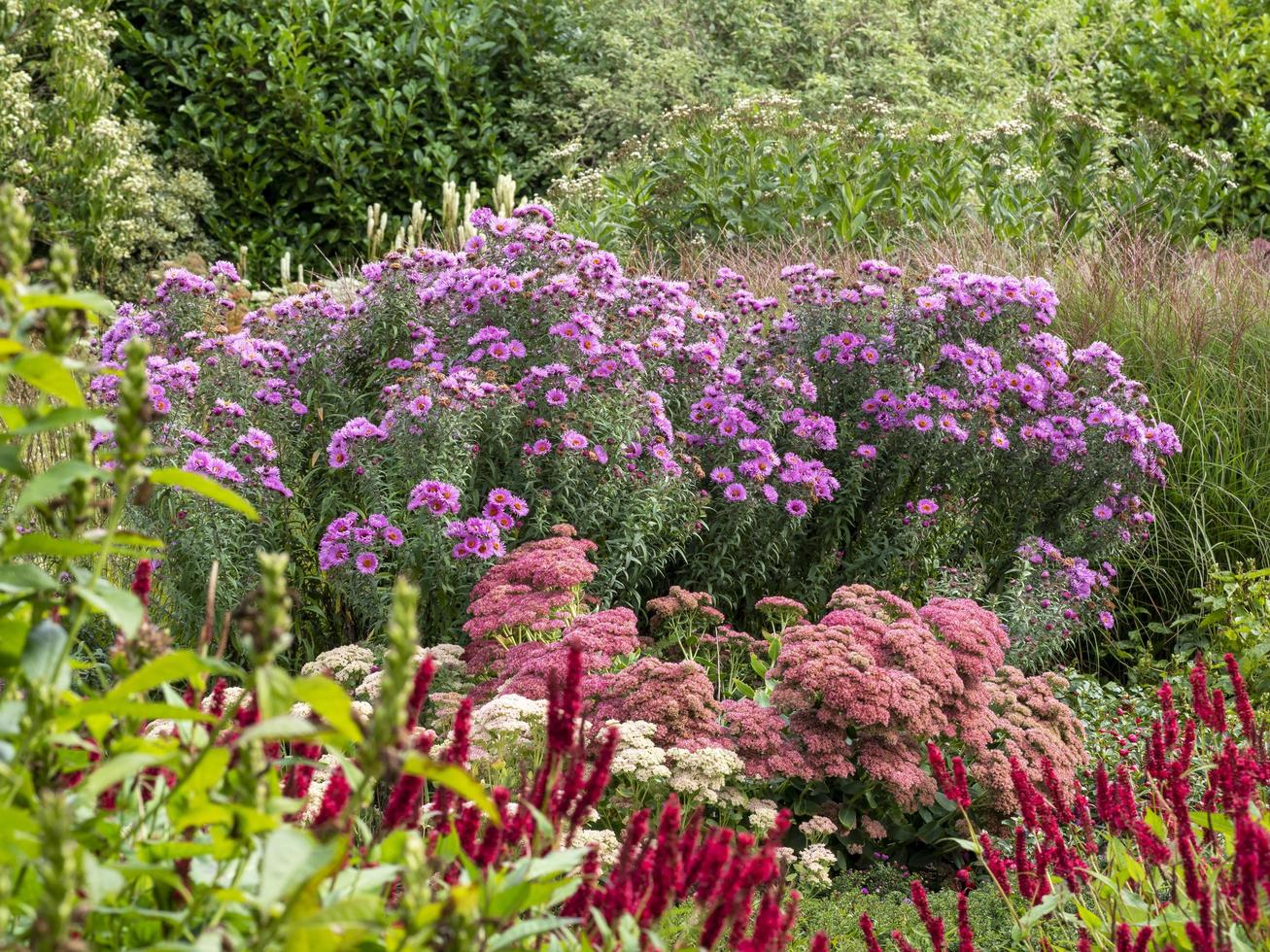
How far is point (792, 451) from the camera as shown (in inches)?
214

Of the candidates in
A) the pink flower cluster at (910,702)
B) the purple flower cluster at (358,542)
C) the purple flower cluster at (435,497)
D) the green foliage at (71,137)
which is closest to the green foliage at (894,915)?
the pink flower cluster at (910,702)

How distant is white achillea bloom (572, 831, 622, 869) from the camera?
2.95 metres

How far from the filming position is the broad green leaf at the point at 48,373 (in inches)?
50.1

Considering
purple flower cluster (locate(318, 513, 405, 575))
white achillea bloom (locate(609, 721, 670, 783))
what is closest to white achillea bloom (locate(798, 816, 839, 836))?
white achillea bloom (locate(609, 721, 670, 783))

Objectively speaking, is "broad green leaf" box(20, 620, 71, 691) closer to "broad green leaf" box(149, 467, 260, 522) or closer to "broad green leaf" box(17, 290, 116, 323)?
"broad green leaf" box(149, 467, 260, 522)

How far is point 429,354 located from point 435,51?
6.68 metres

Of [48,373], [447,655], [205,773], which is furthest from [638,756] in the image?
[48,373]

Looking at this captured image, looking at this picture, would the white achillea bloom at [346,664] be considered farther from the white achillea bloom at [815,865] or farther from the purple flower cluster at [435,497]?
the white achillea bloom at [815,865]

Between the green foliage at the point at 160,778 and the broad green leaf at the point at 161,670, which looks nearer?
the green foliage at the point at 160,778

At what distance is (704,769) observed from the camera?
349 cm

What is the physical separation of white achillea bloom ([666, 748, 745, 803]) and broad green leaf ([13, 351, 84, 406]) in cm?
235

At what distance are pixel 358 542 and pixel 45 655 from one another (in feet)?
10.7

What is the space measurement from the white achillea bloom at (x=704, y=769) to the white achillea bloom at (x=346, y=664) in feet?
3.37

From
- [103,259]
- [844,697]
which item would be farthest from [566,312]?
[103,259]
